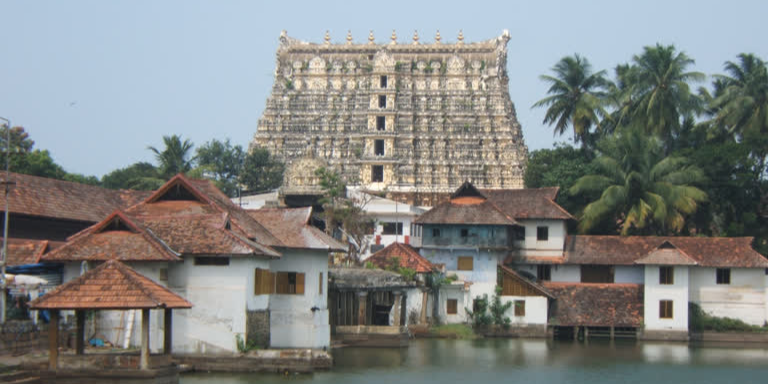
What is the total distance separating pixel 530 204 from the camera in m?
54.1

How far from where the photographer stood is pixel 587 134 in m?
67.6

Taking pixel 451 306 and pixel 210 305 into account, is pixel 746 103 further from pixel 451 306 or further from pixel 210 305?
pixel 210 305

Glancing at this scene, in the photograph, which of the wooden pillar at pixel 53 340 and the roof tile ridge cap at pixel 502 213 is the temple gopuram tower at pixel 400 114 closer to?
the roof tile ridge cap at pixel 502 213

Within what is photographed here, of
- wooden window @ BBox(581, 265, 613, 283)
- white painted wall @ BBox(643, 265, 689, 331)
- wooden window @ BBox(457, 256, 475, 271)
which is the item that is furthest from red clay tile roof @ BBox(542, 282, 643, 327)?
wooden window @ BBox(457, 256, 475, 271)

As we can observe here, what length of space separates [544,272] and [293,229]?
20278mm

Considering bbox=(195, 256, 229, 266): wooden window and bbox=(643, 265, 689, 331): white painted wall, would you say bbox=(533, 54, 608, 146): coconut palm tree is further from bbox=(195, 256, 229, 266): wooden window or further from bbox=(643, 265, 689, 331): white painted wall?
bbox=(195, 256, 229, 266): wooden window

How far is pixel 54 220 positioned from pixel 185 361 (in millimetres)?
10303

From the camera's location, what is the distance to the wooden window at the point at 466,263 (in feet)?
168

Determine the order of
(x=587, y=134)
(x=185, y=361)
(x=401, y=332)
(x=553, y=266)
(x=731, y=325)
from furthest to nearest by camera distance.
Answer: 1. (x=587, y=134)
2. (x=553, y=266)
3. (x=731, y=325)
4. (x=401, y=332)
5. (x=185, y=361)

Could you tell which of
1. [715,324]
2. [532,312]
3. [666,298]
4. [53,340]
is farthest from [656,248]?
[53,340]

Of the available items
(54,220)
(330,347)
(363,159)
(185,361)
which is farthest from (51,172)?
(185,361)

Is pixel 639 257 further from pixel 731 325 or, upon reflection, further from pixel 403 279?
pixel 403 279

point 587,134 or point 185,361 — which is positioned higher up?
point 587,134

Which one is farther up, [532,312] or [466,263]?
[466,263]
